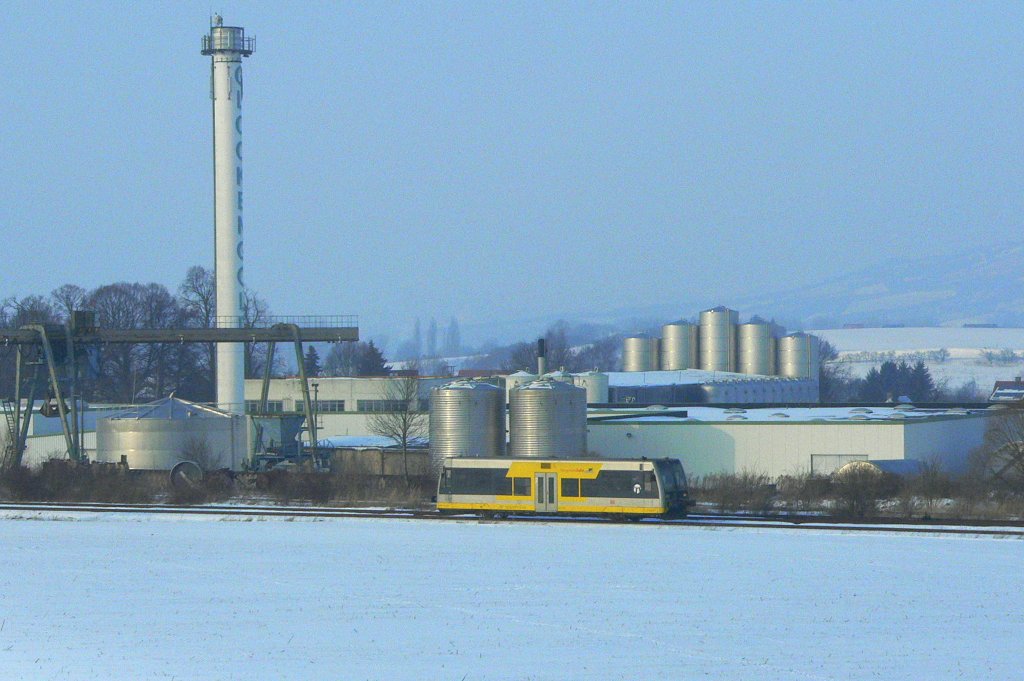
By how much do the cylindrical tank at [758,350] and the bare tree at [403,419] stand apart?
60.0 m

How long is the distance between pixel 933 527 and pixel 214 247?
189ft

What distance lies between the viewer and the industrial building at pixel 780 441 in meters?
57.1

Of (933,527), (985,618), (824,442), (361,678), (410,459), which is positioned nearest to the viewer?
(361,678)

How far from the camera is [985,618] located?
77.0ft

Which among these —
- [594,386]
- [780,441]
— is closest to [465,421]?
[780,441]

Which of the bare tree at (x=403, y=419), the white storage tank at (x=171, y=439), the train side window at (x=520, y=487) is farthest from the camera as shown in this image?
the bare tree at (x=403, y=419)

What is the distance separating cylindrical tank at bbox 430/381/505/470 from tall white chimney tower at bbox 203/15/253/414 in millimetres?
27178

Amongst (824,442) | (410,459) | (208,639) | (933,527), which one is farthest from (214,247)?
(208,639)

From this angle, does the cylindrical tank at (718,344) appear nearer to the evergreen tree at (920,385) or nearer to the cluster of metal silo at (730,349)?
the cluster of metal silo at (730,349)

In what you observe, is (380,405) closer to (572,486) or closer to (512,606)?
(572,486)

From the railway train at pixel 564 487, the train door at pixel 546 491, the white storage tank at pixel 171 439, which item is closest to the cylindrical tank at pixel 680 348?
the white storage tank at pixel 171 439

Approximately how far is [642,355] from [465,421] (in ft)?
274

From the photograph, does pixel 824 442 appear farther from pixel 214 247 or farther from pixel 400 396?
pixel 214 247

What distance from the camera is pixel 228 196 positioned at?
84.2m
